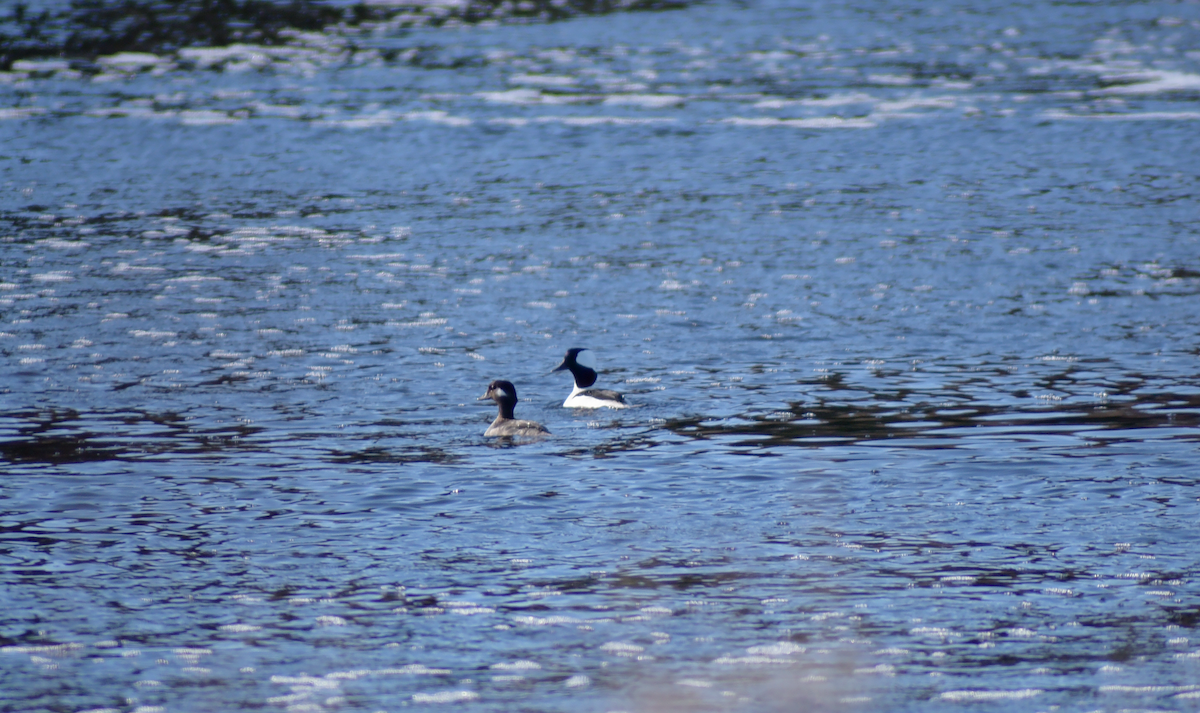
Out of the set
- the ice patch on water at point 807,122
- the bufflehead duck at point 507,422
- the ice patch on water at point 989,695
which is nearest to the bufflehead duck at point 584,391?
the bufflehead duck at point 507,422

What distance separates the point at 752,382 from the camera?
61.7ft

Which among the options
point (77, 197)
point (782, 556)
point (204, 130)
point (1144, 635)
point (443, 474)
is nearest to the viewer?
point (1144, 635)

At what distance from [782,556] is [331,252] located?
16430mm

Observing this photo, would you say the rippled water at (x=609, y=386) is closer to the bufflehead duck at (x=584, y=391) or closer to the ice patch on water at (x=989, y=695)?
the ice patch on water at (x=989, y=695)

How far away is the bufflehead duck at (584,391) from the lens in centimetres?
1766

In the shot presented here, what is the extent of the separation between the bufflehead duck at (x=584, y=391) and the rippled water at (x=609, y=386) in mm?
365

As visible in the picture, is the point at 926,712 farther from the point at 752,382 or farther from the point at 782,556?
the point at 752,382

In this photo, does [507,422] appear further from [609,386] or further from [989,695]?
[989,695]

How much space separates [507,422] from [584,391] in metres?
1.53

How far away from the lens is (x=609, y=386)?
62.4 ft

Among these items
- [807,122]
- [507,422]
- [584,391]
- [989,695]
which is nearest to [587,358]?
[584,391]

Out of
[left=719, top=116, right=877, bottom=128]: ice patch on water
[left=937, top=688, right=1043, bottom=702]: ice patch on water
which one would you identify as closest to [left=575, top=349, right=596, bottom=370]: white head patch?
[left=937, top=688, right=1043, bottom=702]: ice patch on water

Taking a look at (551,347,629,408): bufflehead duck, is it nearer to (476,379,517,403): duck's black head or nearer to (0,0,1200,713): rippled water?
(0,0,1200,713): rippled water

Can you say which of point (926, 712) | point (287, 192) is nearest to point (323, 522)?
point (926, 712)
